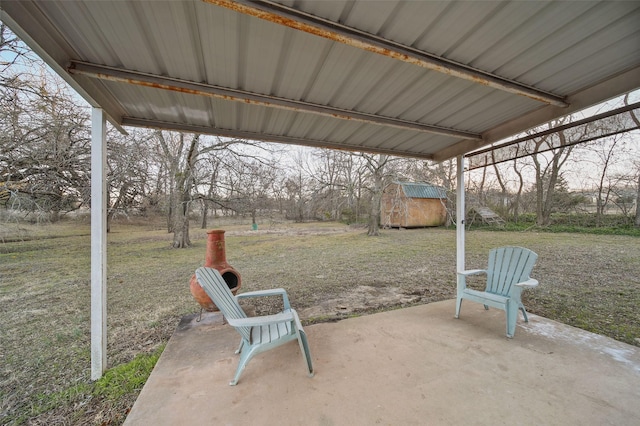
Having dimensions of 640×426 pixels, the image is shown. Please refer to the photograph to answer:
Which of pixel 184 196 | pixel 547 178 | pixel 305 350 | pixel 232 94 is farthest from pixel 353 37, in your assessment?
pixel 547 178

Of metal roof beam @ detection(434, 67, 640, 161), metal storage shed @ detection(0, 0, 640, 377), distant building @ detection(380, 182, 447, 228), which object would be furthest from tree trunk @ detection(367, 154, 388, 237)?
metal storage shed @ detection(0, 0, 640, 377)

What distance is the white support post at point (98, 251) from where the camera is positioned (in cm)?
197

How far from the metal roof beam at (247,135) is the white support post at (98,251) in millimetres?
600

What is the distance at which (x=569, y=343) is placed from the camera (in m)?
2.32

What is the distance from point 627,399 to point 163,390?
3112mm

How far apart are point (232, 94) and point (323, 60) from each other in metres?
0.84

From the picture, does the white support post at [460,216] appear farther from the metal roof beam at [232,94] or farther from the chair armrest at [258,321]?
the chair armrest at [258,321]

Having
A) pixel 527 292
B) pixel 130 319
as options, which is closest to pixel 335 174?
pixel 527 292

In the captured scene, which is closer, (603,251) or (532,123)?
(532,123)

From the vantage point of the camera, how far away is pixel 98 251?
1.98 m

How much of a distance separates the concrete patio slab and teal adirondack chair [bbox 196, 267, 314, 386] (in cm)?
23

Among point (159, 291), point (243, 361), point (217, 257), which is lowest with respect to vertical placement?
point (159, 291)

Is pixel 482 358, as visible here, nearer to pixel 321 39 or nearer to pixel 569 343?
pixel 569 343

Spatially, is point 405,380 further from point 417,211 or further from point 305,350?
point 417,211
